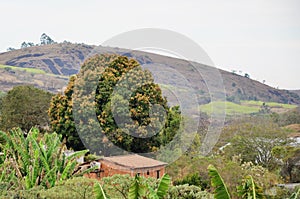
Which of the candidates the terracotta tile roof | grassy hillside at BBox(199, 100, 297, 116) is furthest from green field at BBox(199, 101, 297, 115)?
the terracotta tile roof

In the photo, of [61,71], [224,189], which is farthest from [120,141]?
[61,71]

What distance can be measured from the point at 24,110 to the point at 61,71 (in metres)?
45.4

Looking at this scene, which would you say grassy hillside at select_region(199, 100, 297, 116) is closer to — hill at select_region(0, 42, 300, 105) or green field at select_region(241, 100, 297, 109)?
green field at select_region(241, 100, 297, 109)

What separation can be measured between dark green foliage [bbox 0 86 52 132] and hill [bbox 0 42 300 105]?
20562 mm

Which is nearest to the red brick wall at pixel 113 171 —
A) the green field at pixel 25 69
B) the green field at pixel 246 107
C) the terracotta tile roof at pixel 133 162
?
the terracotta tile roof at pixel 133 162

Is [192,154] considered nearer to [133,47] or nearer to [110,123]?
[110,123]

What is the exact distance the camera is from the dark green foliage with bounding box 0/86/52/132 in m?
23.5

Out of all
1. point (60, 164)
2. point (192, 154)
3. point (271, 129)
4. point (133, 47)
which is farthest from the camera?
point (271, 129)

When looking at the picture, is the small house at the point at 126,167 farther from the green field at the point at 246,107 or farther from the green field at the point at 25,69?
the green field at the point at 25,69

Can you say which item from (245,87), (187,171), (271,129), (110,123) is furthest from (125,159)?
(245,87)

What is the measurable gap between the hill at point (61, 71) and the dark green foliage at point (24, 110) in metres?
20.6

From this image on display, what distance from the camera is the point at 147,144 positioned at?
746 inches

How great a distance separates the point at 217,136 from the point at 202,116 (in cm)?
127

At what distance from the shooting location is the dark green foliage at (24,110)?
23.5 m
